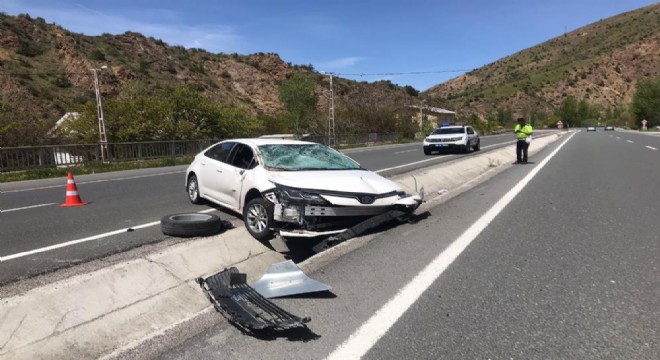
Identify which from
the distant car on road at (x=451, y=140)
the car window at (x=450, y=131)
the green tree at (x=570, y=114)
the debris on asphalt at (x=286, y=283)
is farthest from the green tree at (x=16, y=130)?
the green tree at (x=570, y=114)

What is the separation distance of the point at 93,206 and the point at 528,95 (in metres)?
138

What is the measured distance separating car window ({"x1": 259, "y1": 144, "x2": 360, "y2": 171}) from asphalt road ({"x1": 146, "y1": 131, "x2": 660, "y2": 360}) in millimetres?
1449

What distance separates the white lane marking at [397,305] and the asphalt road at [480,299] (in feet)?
0.04

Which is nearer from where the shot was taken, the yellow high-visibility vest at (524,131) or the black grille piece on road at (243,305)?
the black grille piece on road at (243,305)

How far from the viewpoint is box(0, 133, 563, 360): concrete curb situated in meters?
3.52

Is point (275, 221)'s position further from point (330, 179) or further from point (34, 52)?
point (34, 52)

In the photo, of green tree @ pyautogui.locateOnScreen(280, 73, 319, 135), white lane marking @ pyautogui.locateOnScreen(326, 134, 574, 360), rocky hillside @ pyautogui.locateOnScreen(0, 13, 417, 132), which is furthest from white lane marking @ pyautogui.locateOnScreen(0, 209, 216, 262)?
green tree @ pyautogui.locateOnScreen(280, 73, 319, 135)

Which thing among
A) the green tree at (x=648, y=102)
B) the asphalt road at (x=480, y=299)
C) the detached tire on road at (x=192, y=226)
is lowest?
the asphalt road at (x=480, y=299)

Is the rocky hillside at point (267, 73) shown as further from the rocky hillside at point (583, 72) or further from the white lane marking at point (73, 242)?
the white lane marking at point (73, 242)

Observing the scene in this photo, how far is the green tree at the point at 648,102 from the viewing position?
87431mm

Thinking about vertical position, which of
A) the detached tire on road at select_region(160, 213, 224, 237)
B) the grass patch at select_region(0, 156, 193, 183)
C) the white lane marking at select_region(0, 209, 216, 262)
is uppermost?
the detached tire on road at select_region(160, 213, 224, 237)

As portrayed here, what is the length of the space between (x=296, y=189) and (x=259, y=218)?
0.68 meters

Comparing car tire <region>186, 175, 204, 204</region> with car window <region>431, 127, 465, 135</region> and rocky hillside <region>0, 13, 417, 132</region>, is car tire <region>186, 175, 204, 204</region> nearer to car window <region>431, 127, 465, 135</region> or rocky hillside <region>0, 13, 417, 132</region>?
car window <region>431, 127, 465, 135</region>

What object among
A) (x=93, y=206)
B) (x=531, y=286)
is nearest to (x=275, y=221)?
(x=531, y=286)
